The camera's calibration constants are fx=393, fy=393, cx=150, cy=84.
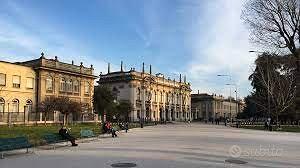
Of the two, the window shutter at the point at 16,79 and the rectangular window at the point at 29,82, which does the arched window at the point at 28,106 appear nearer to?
the rectangular window at the point at 29,82

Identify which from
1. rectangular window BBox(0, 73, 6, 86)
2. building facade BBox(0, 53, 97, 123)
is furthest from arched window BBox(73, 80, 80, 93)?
rectangular window BBox(0, 73, 6, 86)

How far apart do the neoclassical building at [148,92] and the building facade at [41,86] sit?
28.8m

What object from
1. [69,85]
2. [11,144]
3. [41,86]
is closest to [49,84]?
[41,86]

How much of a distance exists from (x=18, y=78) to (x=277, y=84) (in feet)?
126

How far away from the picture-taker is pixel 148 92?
4104 inches

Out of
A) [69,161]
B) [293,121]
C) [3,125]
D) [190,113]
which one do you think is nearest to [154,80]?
[190,113]

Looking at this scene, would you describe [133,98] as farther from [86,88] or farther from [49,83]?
[49,83]

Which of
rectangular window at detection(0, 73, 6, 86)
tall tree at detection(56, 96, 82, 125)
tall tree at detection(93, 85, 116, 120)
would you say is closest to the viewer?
rectangular window at detection(0, 73, 6, 86)

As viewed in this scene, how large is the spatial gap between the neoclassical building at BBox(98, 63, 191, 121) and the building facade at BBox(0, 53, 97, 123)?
28817 mm

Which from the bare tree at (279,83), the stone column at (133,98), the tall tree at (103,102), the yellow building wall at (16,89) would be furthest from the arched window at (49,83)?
the stone column at (133,98)

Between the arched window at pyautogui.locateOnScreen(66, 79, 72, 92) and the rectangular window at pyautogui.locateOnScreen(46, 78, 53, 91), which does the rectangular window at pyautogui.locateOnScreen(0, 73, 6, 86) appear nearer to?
the rectangular window at pyautogui.locateOnScreen(46, 78, 53, 91)

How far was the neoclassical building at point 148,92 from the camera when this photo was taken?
98.8m

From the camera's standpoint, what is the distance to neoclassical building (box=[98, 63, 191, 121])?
98.8 metres

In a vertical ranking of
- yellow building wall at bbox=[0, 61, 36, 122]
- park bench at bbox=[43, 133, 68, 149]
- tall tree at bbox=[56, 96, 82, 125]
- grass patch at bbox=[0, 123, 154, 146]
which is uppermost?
yellow building wall at bbox=[0, 61, 36, 122]
